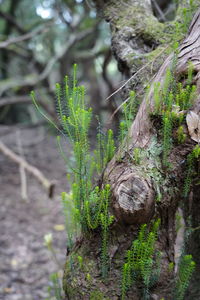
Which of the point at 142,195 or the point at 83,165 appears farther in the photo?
the point at 83,165

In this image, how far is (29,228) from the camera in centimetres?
421

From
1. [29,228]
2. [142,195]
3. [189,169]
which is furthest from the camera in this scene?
[29,228]

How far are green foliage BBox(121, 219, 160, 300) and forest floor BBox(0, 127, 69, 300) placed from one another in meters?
1.98

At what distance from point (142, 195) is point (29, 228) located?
3258mm

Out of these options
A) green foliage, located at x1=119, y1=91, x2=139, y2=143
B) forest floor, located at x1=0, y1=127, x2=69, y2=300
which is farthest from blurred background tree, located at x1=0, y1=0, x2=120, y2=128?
green foliage, located at x1=119, y1=91, x2=139, y2=143

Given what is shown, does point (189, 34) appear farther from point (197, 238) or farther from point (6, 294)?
point (6, 294)

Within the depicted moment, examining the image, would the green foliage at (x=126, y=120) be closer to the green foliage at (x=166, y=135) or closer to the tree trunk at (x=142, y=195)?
the tree trunk at (x=142, y=195)

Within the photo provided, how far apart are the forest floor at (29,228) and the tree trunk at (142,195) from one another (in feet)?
6.24

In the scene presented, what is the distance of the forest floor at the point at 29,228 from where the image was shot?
10.5 ft

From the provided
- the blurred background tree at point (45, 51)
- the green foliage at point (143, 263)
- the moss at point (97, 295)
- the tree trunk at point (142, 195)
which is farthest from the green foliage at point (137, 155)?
the blurred background tree at point (45, 51)

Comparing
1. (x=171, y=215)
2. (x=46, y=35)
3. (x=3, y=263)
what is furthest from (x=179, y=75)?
(x=46, y=35)

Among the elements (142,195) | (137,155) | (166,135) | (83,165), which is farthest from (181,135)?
(83,165)

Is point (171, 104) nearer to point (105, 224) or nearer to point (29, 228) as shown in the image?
point (105, 224)

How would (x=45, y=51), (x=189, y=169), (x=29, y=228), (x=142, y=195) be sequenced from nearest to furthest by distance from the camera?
(x=142, y=195), (x=189, y=169), (x=29, y=228), (x=45, y=51)
